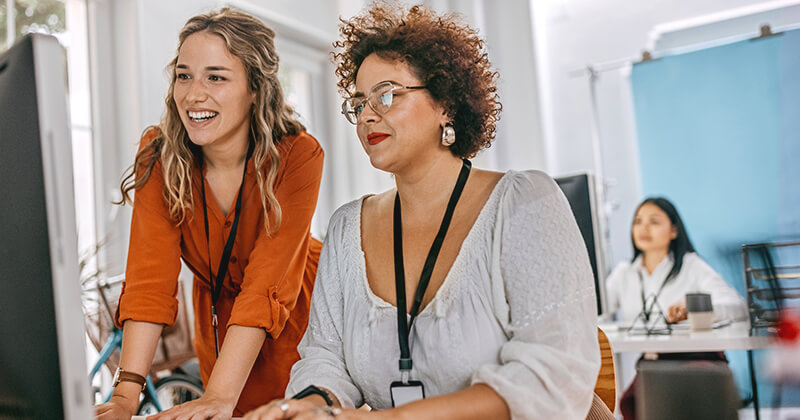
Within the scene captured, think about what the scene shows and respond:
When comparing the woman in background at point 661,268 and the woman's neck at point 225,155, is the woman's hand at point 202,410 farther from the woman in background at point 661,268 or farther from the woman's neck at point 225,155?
the woman in background at point 661,268

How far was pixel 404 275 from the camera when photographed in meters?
1.20

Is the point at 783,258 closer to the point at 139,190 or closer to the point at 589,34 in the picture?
the point at 589,34

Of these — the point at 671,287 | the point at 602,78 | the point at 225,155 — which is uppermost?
the point at 602,78

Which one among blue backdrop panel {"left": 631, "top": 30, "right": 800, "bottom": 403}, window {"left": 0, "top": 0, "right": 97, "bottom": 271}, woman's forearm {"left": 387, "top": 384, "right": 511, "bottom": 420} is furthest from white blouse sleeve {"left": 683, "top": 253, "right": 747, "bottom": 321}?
window {"left": 0, "top": 0, "right": 97, "bottom": 271}

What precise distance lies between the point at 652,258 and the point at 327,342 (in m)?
3.12

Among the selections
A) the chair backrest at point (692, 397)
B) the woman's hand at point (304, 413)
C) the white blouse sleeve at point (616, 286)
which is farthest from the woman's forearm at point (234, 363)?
the white blouse sleeve at point (616, 286)

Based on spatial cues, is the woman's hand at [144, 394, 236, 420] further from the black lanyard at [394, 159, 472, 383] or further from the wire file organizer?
the wire file organizer

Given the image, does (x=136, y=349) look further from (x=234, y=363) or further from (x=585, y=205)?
(x=585, y=205)

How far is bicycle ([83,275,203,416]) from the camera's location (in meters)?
2.54

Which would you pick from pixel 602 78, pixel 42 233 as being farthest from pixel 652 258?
pixel 42 233

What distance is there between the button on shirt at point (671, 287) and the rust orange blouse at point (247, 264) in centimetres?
245

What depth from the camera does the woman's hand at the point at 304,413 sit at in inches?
Answer: 36.0

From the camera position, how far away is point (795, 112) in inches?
178

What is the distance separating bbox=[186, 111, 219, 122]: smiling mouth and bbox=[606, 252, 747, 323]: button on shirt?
2.66 m
